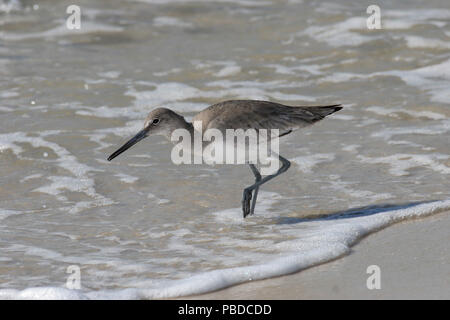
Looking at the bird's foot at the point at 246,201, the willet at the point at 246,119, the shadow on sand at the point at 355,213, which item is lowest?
the shadow on sand at the point at 355,213

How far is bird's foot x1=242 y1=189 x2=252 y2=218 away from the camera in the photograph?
19.2ft

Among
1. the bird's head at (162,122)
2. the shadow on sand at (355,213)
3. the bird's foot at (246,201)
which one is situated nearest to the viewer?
the shadow on sand at (355,213)

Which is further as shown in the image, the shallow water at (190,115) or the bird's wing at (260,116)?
the bird's wing at (260,116)

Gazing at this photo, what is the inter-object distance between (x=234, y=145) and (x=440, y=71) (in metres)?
3.94

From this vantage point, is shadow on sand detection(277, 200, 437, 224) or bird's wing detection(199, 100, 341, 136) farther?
bird's wing detection(199, 100, 341, 136)

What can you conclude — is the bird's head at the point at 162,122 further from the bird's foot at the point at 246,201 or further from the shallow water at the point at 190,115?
the bird's foot at the point at 246,201

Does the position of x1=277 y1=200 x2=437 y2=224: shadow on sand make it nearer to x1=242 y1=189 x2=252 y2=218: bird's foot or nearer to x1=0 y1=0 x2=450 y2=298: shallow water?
x1=0 y1=0 x2=450 y2=298: shallow water

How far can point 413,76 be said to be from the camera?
8914 millimetres

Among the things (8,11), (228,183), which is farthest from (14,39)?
(228,183)

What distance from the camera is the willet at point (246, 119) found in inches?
233

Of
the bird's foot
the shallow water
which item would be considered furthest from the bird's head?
the bird's foot

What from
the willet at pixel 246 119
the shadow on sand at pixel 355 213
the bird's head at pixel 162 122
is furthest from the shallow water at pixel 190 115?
the bird's head at pixel 162 122

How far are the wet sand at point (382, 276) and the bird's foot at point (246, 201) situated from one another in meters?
0.91
